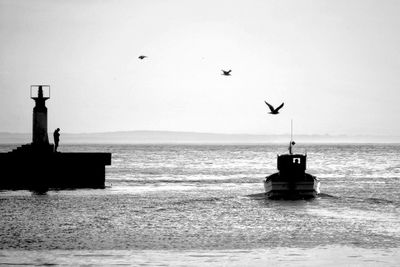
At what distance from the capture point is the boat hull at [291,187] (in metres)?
51.8

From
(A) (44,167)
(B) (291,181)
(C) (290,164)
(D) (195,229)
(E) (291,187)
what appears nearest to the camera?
(D) (195,229)

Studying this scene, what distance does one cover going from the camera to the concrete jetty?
190ft

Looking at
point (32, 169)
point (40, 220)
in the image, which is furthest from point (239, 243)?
point (32, 169)

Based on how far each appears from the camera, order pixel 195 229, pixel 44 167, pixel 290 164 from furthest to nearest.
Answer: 1. pixel 44 167
2. pixel 290 164
3. pixel 195 229

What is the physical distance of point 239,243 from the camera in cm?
3158

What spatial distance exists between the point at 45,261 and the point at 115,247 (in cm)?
402

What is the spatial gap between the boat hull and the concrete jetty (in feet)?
43.4

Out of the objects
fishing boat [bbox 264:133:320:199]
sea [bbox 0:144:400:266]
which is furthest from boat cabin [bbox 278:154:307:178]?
sea [bbox 0:144:400:266]

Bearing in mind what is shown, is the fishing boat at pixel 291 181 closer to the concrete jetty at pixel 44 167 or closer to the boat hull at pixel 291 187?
the boat hull at pixel 291 187

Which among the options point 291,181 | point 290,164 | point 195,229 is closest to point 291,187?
point 291,181

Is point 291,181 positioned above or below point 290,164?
below

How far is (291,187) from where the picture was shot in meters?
51.7

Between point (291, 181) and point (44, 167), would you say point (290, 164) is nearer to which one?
point (291, 181)

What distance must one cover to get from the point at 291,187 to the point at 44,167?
17343 mm
